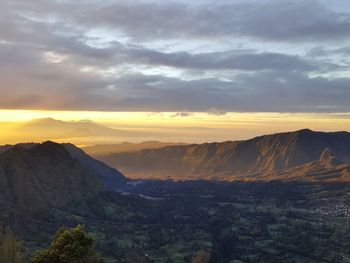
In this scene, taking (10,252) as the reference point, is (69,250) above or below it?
above

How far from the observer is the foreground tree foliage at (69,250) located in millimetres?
94625

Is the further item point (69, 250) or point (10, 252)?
point (10, 252)

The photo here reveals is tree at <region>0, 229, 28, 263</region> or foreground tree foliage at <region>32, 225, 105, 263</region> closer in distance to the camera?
foreground tree foliage at <region>32, 225, 105, 263</region>

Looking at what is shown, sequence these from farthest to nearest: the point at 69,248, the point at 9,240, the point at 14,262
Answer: the point at 9,240 → the point at 14,262 → the point at 69,248

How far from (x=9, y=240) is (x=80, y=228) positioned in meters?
53.3

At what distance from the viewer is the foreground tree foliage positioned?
310ft

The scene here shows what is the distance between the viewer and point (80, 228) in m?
97.9

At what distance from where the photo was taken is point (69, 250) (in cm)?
9494

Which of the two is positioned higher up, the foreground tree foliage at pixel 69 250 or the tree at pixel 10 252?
the foreground tree foliage at pixel 69 250

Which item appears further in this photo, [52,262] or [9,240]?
[9,240]

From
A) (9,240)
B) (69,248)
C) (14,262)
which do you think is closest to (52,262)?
(69,248)

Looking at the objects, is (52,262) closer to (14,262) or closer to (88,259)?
(88,259)

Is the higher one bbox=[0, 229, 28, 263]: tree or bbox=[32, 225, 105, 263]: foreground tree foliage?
bbox=[32, 225, 105, 263]: foreground tree foliage

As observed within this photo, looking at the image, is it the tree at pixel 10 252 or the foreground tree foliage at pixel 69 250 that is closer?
the foreground tree foliage at pixel 69 250
